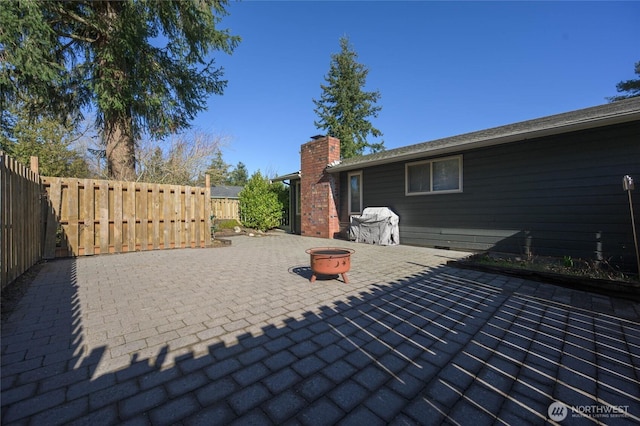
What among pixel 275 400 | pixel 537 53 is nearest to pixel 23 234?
pixel 275 400

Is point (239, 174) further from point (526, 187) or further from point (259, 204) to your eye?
point (526, 187)

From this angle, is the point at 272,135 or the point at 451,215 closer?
the point at 451,215

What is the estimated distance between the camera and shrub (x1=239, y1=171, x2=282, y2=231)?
12836mm

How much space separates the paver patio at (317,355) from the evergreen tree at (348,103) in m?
23.6

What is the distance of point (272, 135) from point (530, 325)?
24.4 m

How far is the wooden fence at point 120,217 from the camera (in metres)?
6.20

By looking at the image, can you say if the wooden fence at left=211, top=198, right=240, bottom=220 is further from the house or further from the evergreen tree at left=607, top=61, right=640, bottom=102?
the evergreen tree at left=607, top=61, right=640, bottom=102

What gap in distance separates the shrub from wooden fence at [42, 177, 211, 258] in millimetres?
4437

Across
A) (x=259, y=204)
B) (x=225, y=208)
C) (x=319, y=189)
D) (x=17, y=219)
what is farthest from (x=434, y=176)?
(x=225, y=208)

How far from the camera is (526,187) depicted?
6254mm

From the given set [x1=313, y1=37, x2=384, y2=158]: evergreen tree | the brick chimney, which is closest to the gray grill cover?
the brick chimney

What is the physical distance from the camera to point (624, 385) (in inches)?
71.0

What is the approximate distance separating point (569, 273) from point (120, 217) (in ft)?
32.4

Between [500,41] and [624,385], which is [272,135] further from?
[624,385]
